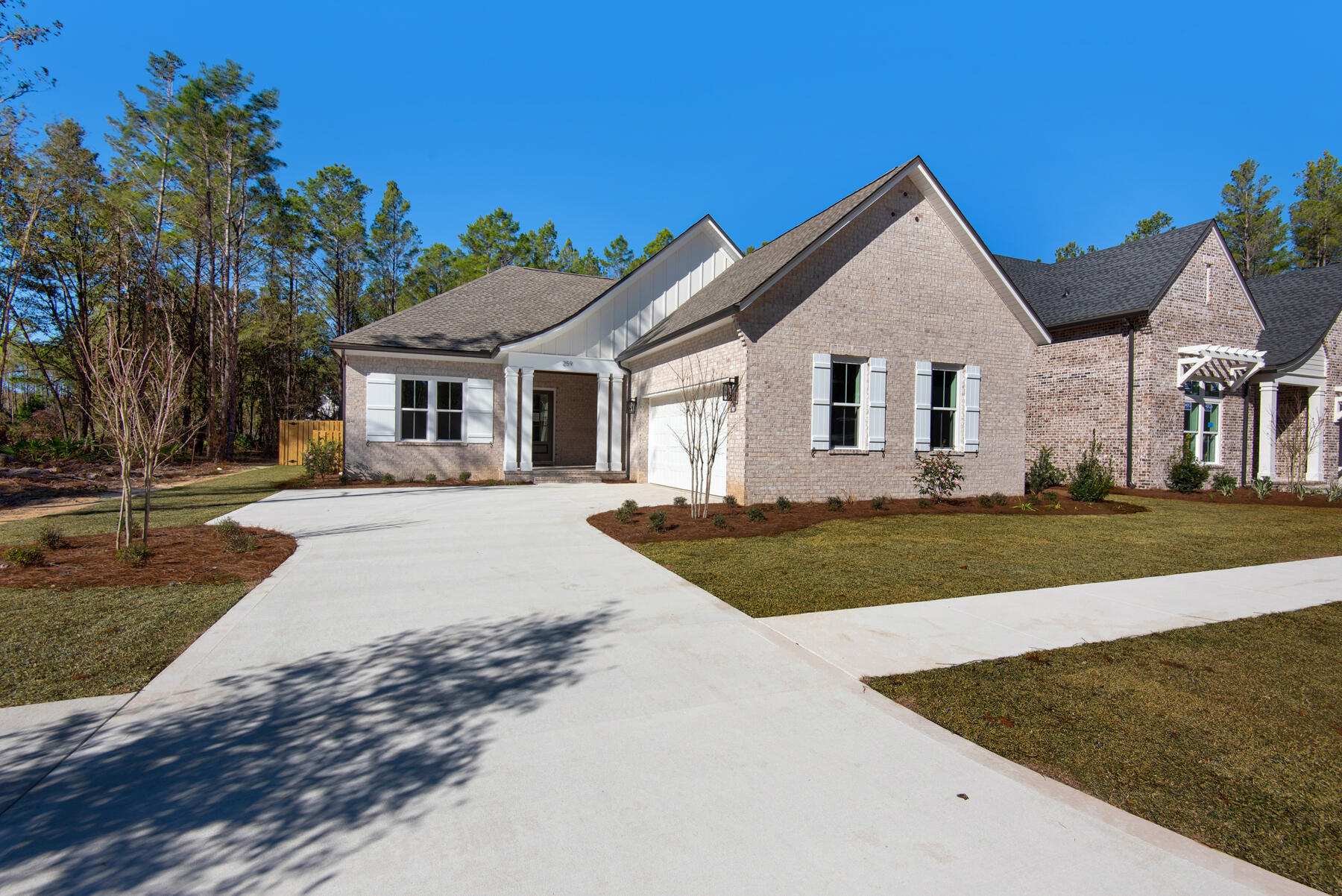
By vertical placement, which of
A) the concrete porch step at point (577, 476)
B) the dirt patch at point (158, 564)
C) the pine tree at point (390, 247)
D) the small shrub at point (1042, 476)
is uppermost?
the pine tree at point (390, 247)

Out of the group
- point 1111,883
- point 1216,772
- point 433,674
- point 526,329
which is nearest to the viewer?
point 1111,883

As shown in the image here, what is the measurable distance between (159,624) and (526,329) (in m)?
14.0

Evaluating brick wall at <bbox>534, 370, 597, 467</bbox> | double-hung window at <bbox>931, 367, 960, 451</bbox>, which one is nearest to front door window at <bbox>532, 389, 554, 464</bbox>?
brick wall at <bbox>534, 370, 597, 467</bbox>

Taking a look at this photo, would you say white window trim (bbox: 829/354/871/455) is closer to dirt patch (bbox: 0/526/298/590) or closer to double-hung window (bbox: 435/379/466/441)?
dirt patch (bbox: 0/526/298/590)

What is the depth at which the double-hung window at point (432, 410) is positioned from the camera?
16.1 meters

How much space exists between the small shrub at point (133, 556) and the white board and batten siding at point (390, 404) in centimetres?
932

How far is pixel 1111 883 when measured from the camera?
2.14m

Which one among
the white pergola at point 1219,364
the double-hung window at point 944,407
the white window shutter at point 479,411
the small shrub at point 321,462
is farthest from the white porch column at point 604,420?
the white pergola at point 1219,364

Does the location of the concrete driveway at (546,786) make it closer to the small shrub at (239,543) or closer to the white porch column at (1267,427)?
the small shrub at (239,543)

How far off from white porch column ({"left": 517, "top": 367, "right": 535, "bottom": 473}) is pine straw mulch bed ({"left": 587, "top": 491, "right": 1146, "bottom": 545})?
20.1 ft

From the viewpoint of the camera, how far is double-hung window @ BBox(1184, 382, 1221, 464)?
1733 cm

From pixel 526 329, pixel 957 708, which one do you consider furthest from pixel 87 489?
pixel 957 708

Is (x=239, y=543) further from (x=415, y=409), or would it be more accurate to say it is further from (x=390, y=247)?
(x=390, y=247)

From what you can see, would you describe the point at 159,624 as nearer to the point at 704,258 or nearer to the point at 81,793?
the point at 81,793
